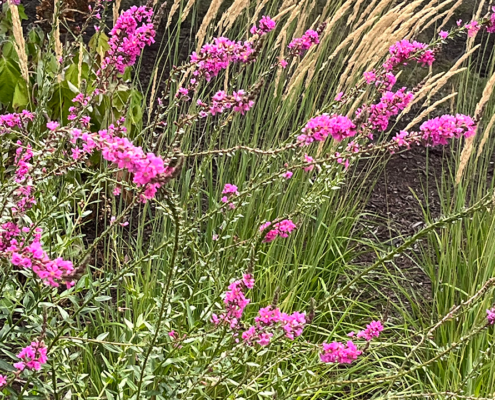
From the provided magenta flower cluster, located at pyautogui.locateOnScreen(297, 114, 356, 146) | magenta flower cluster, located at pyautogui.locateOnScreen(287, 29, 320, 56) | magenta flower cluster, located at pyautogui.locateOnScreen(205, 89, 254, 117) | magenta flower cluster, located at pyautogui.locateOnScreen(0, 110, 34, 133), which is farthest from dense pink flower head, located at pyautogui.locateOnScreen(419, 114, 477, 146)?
magenta flower cluster, located at pyautogui.locateOnScreen(0, 110, 34, 133)

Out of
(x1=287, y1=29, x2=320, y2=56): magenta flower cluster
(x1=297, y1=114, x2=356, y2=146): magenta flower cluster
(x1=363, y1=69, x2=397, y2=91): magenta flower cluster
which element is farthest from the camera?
(x1=287, y1=29, x2=320, y2=56): magenta flower cluster

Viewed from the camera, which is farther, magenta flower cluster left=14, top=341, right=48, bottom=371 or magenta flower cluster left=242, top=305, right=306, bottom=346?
magenta flower cluster left=242, top=305, right=306, bottom=346

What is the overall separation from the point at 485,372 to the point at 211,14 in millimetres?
1763

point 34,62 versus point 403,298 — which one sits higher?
point 34,62

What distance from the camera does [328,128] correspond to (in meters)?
1.51

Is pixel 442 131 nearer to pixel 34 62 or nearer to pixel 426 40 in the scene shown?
pixel 34 62

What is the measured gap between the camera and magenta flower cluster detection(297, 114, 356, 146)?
1503mm

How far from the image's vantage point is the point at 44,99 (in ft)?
6.02

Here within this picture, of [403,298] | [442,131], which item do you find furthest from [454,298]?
[442,131]

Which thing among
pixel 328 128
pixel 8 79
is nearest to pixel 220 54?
pixel 328 128

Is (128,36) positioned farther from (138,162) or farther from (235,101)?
(138,162)

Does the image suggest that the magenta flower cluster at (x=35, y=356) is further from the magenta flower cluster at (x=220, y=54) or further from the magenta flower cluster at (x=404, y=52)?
the magenta flower cluster at (x=404, y=52)

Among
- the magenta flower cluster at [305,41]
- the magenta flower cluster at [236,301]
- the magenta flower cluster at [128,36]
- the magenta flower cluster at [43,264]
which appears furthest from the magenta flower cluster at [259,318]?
the magenta flower cluster at [305,41]

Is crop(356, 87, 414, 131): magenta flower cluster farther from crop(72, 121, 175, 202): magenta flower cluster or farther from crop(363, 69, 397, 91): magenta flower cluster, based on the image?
crop(72, 121, 175, 202): magenta flower cluster
